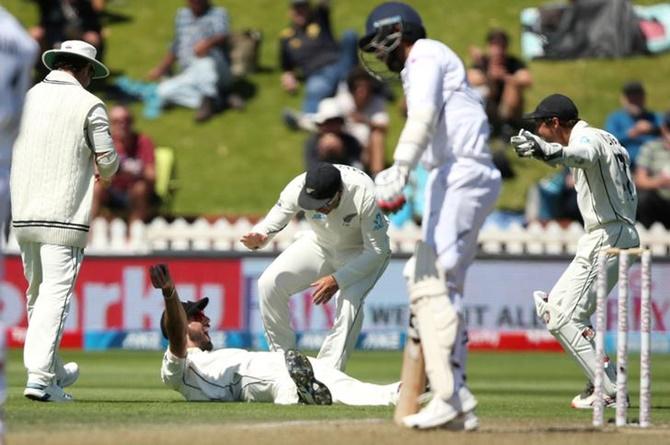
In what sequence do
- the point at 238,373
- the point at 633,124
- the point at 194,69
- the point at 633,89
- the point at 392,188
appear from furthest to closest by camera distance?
the point at 194,69, the point at 633,89, the point at 633,124, the point at 238,373, the point at 392,188

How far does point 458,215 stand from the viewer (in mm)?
8125

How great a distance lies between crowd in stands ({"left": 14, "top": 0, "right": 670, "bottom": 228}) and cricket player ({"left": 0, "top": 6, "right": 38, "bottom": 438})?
468 inches

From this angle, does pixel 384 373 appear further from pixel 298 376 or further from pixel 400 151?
pixel 400 151

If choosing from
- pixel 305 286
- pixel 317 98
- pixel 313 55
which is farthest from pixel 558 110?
pixel 313 55

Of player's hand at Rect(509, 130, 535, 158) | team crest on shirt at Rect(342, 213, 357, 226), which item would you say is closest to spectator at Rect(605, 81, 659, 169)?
team crest on shirt at Rect(342, 213, 357, 226)

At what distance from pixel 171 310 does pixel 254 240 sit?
1002mm

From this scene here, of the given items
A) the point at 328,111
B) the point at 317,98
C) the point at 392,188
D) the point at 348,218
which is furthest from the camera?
the point at 317,98

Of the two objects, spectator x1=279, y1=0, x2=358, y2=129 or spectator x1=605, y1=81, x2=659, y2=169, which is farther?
spectator x1=279, y1=0, x2=358, y2=129

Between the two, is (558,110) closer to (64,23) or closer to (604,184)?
(604,184)

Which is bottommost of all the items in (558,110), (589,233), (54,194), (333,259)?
(333,259)

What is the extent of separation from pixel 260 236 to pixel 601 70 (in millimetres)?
16247

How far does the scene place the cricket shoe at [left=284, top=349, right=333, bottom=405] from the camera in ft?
33.1

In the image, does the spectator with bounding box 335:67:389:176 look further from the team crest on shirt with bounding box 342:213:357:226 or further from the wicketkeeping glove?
the wicketkeeping glove

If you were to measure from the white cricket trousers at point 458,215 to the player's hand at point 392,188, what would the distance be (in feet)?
1.53
